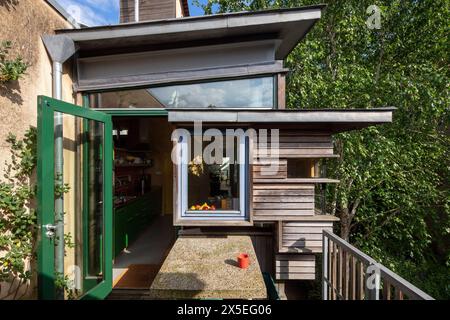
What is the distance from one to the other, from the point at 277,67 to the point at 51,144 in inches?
110

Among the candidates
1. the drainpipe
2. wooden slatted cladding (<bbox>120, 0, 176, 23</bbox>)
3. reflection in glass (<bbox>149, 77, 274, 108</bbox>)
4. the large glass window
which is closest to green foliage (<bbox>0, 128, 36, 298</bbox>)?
the drainpipe

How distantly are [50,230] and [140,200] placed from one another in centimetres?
375

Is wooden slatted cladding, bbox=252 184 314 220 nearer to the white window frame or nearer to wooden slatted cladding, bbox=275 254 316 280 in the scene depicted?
the white window frame

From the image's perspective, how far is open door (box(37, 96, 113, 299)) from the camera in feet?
7.76

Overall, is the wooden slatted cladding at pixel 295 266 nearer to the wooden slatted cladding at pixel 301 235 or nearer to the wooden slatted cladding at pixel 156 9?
the wooden slatted cladding at pixel 301 235

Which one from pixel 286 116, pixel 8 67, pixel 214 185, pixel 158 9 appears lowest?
pixel 214 185

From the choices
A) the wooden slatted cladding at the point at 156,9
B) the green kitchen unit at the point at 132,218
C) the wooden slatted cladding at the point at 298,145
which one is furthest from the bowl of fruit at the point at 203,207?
the wooden slatted cladding at the point at 156,9

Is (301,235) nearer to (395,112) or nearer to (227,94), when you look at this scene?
(227,94)

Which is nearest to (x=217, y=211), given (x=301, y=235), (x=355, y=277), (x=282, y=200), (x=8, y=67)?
(x=282, y=200)

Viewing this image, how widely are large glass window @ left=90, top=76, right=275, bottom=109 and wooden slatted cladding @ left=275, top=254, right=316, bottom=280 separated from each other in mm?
1984

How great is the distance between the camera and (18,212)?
2.37 metres

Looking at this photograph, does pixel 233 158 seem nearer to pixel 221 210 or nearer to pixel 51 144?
pixel 221 210
